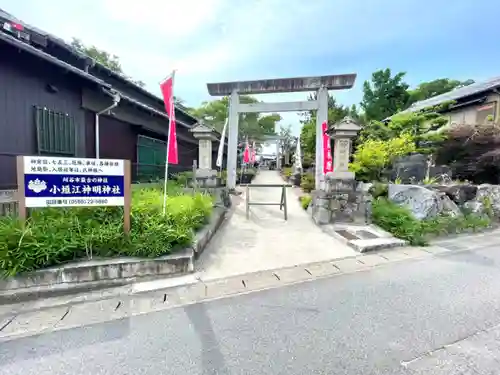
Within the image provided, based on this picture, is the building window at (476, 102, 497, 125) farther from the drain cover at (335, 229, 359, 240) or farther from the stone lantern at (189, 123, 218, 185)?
the stone lantern at (189, 123, 218, 185)

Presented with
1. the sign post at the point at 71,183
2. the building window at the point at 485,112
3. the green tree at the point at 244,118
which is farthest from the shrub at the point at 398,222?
the green tree at the point at 244,118

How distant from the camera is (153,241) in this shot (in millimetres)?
3648

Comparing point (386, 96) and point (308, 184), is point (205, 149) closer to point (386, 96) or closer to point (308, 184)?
point (308, 184)

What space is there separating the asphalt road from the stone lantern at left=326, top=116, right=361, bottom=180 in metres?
3.57

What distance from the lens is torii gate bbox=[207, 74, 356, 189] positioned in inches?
349

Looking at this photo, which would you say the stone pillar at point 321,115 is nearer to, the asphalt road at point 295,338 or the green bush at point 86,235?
the green bush at point 86,235

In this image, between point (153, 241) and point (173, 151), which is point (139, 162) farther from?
point (153, 241)

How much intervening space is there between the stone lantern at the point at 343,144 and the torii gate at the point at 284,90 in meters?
2.02

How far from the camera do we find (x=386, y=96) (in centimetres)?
2033

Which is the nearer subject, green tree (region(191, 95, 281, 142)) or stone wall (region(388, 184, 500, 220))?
stone wall (region(388, 184, 500, 220))

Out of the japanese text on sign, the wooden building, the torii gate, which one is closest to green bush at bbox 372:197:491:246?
the torii gate

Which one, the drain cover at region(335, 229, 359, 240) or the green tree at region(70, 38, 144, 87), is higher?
the green tree at region(70, 38, 144, 87)

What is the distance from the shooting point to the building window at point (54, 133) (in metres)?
5.34

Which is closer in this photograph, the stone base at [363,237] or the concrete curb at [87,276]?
the concrete curb at [87,276]
